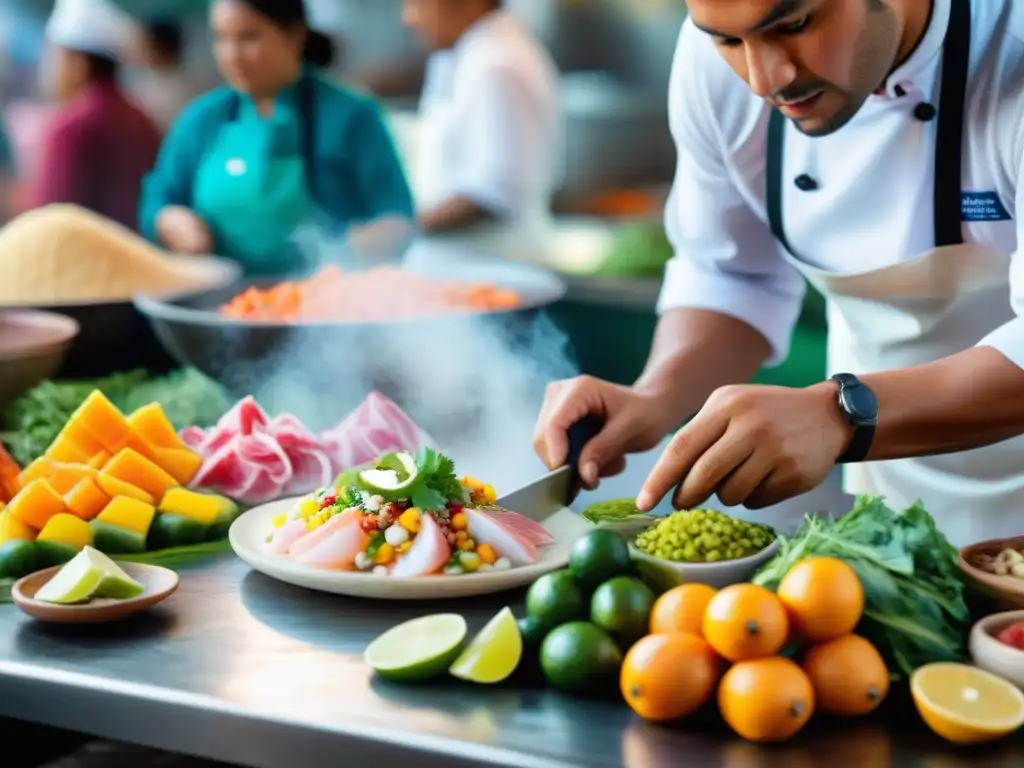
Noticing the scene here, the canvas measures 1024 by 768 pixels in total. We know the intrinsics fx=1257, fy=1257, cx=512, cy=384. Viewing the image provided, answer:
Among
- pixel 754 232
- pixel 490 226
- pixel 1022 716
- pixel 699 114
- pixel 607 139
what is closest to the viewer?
pixel 1022 716

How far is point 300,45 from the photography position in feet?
13.8

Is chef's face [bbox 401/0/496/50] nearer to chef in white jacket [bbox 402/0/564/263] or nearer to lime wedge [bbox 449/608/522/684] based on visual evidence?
chef in white jacket [bbox 402/0/564/263]

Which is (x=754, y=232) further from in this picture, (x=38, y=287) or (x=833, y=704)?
(x=38, y=287)

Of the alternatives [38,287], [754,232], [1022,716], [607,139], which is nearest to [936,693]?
[1022,716]

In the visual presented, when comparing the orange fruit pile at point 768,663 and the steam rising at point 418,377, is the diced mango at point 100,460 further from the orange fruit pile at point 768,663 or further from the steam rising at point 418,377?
the orange fruit pile at point 768,663

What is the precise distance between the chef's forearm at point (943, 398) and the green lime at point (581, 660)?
614 millimetres

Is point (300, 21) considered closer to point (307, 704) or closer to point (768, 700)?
point (307, 704)

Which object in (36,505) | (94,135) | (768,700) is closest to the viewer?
(768,700)

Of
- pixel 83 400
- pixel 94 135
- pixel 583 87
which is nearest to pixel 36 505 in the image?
pixel 83 400

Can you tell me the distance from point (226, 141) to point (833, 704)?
3.52 metres

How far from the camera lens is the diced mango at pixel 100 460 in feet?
6.66

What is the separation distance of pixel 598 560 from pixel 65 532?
0.82 metres

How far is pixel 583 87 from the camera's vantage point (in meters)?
6.60

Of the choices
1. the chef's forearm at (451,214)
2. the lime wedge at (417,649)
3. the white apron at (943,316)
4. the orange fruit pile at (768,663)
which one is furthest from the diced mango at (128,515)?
the chef's forearm at (451,214)
